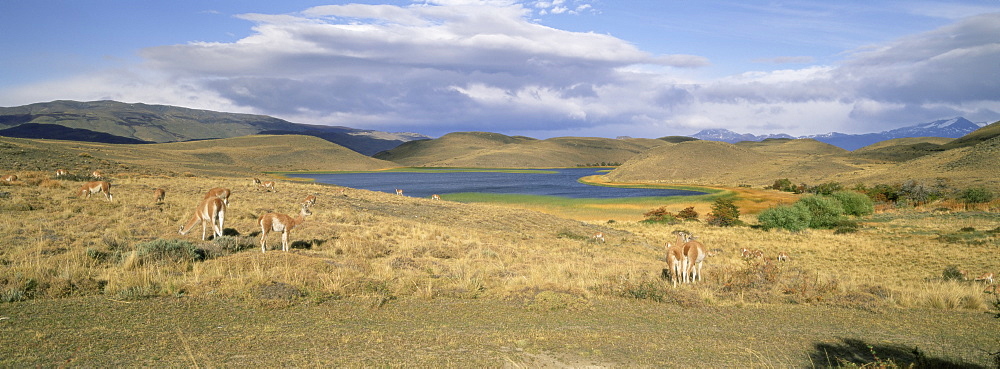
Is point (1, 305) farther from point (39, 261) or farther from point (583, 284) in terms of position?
point (583, 284)

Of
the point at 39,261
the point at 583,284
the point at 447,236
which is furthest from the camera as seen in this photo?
the point at 447,236

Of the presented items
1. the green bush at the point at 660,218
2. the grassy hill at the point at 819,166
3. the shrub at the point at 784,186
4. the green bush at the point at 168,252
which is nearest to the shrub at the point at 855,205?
the green bush at the point at 660,218

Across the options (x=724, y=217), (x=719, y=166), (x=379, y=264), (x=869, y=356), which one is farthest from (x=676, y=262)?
(x=719, y=166)

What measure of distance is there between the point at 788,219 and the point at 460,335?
37.0 m

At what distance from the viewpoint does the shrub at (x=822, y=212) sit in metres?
39.0

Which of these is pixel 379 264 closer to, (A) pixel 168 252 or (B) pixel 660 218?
(A) pixel 168 252

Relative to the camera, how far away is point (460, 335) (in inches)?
271

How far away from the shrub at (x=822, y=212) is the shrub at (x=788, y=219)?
0.83 metres

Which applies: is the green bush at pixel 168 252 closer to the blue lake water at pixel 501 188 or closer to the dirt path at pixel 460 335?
the dirt path at pixel 460 335

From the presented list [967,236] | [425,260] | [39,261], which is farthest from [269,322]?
[967,236]

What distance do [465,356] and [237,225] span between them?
43.8 ft

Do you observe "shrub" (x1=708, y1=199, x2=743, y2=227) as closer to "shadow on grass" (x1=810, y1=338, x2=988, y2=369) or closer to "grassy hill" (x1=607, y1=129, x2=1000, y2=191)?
"grassy hill" (x1=607, y1=129, x2=1000, y2=191)

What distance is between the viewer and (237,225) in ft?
54.8

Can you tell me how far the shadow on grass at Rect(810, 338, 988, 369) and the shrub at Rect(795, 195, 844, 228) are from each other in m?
35.8
